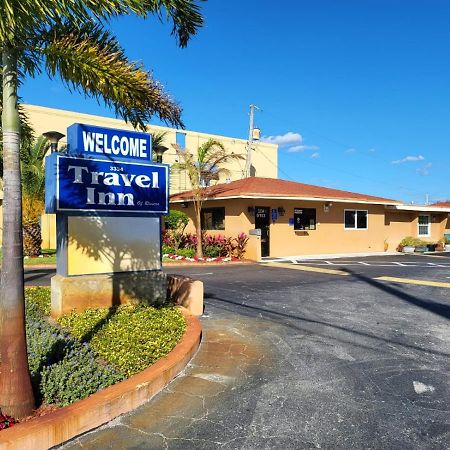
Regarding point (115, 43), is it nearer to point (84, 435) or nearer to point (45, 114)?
point (84, 435)

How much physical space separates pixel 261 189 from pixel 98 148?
13143 mm

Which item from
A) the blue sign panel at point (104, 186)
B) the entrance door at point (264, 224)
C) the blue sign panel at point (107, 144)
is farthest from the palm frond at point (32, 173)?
the blue sign panel at point (104, 186)

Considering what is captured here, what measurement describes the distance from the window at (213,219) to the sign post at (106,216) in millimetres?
12247

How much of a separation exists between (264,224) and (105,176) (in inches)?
520

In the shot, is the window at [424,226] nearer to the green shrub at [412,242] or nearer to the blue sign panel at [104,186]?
the green shrub at [412,242]

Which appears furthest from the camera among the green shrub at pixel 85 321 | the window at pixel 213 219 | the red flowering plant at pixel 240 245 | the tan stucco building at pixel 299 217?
the window at pixel 213 219

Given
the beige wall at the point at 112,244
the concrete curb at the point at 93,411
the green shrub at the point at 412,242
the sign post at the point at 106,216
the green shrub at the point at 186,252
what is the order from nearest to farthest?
1. the concrete curb at the point at 93,411
2. the sign post at the point at 106,216
3. the beige wall at the point at 112,244
4. the green shrub at the point at 186,252
5. the green shrub at the point at 412,242

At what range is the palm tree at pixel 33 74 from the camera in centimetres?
358

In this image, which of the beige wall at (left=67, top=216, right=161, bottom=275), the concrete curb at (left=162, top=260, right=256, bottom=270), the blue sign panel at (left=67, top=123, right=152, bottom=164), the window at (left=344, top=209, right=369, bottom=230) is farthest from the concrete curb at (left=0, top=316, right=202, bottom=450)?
the window at (left=344, top=209, right=369, bottom=230)

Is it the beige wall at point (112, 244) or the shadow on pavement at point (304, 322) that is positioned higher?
the beige wall at point (112, 244)

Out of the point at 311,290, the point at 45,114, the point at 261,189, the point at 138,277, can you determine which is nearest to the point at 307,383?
the point at 138,277

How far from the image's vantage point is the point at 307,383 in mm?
4660

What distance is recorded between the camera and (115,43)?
17.0 ft

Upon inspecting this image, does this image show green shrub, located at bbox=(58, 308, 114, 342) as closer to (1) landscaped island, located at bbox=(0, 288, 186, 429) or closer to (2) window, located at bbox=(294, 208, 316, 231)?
(1) landscaped island, located at bbox=(0, 288, 186, 429)
